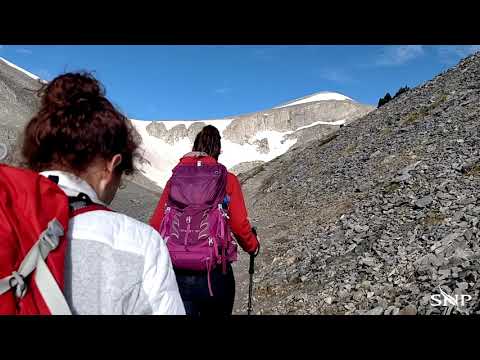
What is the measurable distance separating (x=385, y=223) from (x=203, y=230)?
27.5ft

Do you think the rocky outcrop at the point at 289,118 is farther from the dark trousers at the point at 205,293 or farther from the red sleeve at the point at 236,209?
the dark trousers at the point at 205,293

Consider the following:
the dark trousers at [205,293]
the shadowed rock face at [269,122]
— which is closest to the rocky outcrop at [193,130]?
the shadowed rock face at [269,122]

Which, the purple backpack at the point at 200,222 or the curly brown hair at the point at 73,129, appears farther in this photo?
the purple backpack at the point at 200,222

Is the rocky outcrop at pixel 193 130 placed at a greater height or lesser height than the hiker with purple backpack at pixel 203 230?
greater

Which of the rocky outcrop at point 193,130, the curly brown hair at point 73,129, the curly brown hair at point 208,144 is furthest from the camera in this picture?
the rocky outcrop at point 193,130

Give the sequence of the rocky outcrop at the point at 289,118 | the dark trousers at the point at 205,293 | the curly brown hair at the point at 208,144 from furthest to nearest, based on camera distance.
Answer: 1. the rocky outcrop at the point at 289,118
2. the curly brown hair at the point at 208,144
3. the dark trousers at the point at 205,293

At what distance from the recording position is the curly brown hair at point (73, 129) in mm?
1962

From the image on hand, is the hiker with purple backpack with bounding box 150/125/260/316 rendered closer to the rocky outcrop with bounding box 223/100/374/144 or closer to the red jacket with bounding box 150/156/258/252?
the red jacket with bounding box 150/156/258/252

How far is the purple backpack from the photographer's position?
4359 millimetres

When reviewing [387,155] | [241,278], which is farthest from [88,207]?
[387,155]

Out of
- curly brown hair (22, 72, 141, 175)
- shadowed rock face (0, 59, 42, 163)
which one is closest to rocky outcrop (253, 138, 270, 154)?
shadowed rock face (0, 59, 42, 163)

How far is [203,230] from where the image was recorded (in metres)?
4.38

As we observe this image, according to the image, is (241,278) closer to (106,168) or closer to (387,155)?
(387,155)

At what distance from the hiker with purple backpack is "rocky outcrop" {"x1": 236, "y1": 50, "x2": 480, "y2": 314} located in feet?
12.7
